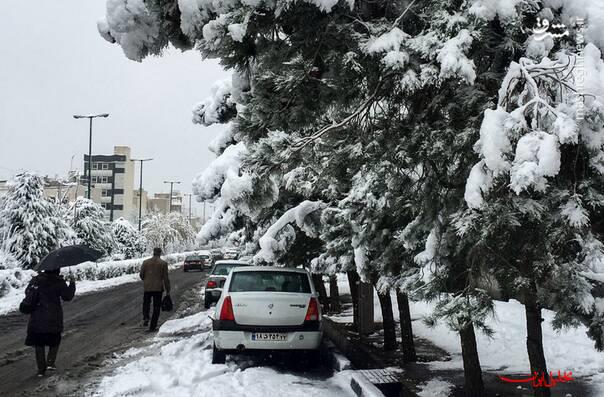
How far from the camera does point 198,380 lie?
7.29m

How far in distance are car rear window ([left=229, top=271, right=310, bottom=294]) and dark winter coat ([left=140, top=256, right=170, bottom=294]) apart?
15.7 feet

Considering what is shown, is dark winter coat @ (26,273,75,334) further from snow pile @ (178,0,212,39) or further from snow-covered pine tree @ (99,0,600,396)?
snow pile @ (178,0,212,39)

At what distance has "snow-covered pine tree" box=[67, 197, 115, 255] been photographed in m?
36.7

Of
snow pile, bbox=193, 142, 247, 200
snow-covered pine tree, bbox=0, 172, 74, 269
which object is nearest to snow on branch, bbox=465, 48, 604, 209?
snow pile, bbox=193, 142, 247, 200

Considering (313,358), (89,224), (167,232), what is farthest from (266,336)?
(167,232)

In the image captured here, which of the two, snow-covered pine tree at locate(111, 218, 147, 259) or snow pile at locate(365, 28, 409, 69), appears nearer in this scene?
snow pile at locate(365, 28, 409, 69)

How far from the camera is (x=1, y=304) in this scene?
19.2 m

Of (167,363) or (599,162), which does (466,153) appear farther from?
(167,363)

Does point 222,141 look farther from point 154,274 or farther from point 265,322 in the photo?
point 265,322

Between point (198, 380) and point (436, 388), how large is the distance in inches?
119

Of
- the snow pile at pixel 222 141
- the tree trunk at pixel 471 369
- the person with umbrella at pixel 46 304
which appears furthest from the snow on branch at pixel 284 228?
the snow pile at pixel 222 141

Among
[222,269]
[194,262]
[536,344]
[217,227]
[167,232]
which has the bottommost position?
[536,344]

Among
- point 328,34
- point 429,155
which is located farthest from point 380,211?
point 328,34

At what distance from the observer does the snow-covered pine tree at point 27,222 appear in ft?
91.4
